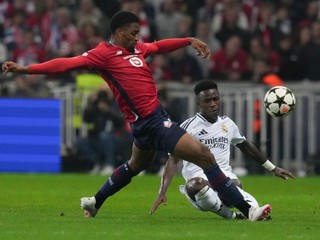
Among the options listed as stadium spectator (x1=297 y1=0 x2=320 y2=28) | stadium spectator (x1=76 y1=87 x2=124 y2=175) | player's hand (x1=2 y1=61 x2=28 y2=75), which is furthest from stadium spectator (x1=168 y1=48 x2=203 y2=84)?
player's hand (x1=2 y1=61 x2=28 y2=75)

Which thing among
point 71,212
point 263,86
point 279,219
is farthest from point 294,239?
point 263,86

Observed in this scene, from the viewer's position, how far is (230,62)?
80.1 feet

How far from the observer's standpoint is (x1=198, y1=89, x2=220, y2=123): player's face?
12688mm

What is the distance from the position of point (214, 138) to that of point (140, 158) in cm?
91

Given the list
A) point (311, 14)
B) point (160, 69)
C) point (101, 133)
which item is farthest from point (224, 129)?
point (311, 14)

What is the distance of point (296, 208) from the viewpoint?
562 inches

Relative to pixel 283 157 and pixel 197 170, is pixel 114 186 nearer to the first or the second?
pixel 197 170

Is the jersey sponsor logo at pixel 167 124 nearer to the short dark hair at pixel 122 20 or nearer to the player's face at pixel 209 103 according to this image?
the player's face at pixel 209 103

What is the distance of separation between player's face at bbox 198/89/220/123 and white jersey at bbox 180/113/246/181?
0.06 m

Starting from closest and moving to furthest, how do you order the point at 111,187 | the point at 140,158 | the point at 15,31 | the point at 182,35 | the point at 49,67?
1. the point at 49,67
2. the point at 140,158
3. the point at 111,187
4. the point at 182,35
5. the point at 15,31

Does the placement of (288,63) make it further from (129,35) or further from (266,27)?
(129,35)

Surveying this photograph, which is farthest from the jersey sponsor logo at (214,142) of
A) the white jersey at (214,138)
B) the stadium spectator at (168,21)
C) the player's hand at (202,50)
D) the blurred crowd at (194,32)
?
the stadium spectator at (168,21)

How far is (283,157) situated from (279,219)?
35.9 feet

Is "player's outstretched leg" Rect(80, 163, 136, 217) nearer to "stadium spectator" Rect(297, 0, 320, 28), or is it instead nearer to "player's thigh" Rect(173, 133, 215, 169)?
"player's thigh" Rect(173, 133, 215, 169)
